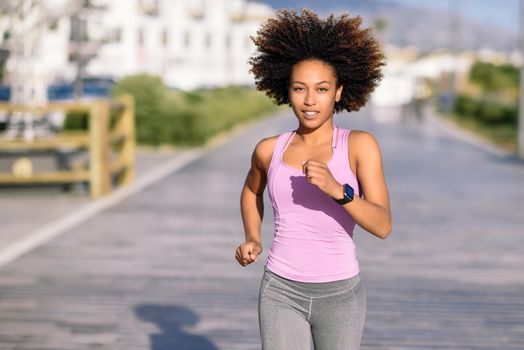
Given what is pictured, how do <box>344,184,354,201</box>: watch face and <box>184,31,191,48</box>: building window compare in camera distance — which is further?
<box>184,31,191,48</box>: building window

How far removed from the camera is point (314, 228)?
347 cm

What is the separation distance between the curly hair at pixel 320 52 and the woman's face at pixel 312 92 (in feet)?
0.14

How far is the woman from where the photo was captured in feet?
11.4

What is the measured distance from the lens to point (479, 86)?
250 feet

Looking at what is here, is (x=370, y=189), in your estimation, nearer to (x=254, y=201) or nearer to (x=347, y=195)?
(x=347, y=195)

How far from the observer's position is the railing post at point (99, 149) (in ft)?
45.1

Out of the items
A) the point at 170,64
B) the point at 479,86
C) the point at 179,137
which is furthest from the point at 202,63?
the point at 179,137

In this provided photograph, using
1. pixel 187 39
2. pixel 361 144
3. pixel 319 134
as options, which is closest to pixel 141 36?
pixel 187 39

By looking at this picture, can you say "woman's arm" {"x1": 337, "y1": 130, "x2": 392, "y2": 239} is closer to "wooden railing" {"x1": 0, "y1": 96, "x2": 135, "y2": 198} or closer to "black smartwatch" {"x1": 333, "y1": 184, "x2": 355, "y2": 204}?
"black smartwatch" {"x1": 333, "y1": 184, "x2": 355, "y2": 204}

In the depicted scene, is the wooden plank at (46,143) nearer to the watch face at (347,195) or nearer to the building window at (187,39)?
the watch face at (347,195)

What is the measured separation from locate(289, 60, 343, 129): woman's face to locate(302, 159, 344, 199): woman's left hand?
1.27 ft

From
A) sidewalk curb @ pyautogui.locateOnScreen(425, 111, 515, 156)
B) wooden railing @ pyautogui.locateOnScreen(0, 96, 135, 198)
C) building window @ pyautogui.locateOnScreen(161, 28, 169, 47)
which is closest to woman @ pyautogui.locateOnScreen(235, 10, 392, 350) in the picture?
wooden railing @ pyautogui.locateOnScreen(0, 96, 135, 198)

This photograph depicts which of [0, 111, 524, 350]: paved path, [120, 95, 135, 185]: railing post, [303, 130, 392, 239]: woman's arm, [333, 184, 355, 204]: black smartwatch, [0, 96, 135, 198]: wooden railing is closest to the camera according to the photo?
[333, 184, 355, 204]: black smartwatch

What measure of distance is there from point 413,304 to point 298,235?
13.5ft
